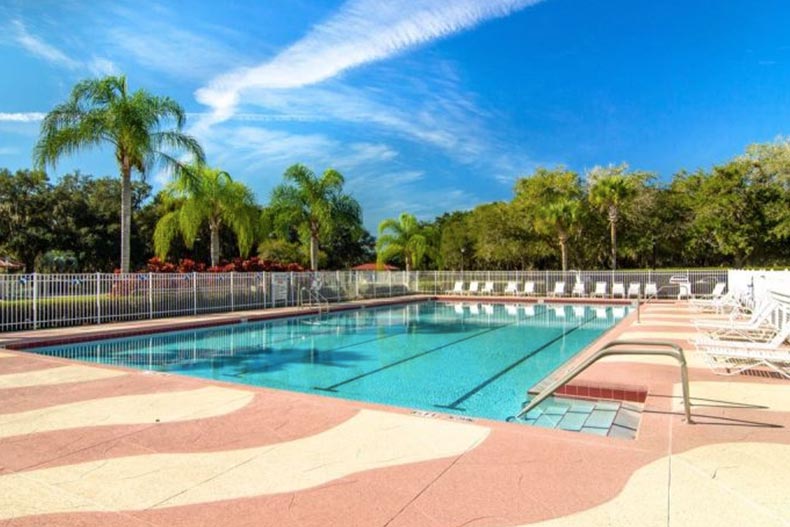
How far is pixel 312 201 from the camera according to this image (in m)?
23.3

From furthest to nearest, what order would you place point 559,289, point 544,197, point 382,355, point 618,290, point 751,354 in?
point 544,197
point 559,289
point 618,290
point 382,355
point 751,354

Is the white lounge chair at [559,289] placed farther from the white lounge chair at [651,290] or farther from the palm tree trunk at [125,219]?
the palm tree trunk at [125,219]

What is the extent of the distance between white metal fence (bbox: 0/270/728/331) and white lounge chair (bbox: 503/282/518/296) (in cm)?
54

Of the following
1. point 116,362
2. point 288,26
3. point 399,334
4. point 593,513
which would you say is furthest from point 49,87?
point 593,513

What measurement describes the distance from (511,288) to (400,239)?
9.26 metres

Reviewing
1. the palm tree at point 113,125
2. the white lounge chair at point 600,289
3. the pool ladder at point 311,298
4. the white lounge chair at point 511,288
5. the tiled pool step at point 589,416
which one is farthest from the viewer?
the white lounge chair at point 511,288

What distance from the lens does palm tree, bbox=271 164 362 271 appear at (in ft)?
75.8

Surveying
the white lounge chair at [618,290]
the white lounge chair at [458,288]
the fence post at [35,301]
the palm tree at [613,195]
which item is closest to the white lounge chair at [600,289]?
the white lounge chair at [618,290]

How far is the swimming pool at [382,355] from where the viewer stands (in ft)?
24.0

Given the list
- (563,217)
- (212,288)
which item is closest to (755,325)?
(212,288)

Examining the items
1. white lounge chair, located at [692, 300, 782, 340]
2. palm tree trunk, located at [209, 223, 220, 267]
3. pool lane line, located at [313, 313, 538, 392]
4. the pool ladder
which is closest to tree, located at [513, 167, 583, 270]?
the pool ladder

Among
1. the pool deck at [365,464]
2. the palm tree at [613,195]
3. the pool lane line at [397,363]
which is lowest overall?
the pool lane line at [397,363]

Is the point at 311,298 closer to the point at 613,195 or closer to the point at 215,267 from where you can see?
the point at 215,267

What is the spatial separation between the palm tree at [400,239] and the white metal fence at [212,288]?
5.09 metres
